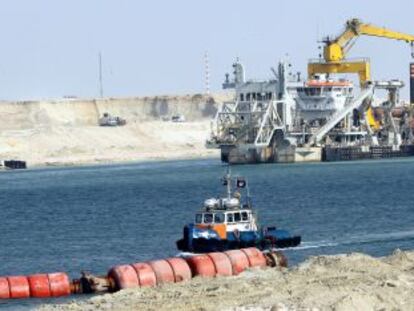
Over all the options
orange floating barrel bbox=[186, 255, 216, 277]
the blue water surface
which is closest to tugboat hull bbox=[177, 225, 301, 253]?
the blue water surface

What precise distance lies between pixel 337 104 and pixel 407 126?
739 inches

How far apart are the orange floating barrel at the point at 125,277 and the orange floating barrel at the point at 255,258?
4335 mm

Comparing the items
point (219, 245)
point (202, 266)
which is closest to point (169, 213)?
point (219, 245)

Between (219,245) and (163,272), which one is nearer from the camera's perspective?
(163,272)

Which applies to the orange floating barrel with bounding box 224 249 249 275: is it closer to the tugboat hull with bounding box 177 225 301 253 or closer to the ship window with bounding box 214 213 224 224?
the tugboat hull with bounding box 177 225 301 253

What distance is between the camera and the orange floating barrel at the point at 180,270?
156 ft

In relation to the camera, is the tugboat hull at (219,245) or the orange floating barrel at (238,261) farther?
the tugboat hull at (219,245)

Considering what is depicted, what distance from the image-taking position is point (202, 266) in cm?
4809

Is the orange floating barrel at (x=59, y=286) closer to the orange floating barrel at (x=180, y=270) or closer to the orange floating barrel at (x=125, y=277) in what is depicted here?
the orange floating barrel at (x=125, y=277)

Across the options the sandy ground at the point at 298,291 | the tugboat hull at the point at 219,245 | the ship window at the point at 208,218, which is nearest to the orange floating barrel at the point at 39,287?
the sandy ground at the point at 298,291

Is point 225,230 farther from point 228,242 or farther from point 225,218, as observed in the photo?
point 228,242

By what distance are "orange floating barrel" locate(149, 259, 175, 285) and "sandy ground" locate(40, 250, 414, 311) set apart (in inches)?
37.2

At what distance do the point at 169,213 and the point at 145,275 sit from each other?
126 feet

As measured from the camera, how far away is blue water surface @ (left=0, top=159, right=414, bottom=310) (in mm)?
61531
